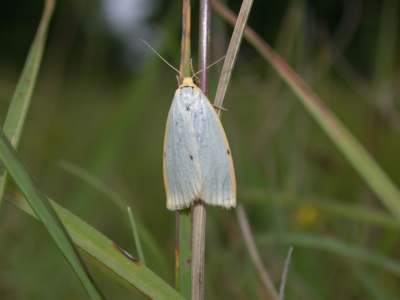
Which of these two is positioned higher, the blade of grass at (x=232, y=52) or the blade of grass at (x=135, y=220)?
the blade of grass at (x=232, y=52)

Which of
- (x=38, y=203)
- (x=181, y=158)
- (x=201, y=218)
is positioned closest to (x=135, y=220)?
(x=181, y=158)

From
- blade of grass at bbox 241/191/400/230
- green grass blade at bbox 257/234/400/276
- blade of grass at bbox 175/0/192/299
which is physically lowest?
green grass blade at bbox 257/234/400/276

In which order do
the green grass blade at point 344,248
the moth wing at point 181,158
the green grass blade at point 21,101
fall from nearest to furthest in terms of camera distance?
the green grass blade at point 21,101, the moth wing at point 181,158, the green grass blade at point 344,248

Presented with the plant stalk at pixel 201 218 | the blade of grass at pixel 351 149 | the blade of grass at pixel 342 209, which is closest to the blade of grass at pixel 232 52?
the plant stalk at pixel 201 218

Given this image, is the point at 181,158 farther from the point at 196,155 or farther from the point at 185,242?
the point at 185,242

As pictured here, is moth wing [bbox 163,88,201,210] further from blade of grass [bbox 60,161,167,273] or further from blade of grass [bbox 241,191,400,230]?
blade of grass [bbox 241,191,400,230]

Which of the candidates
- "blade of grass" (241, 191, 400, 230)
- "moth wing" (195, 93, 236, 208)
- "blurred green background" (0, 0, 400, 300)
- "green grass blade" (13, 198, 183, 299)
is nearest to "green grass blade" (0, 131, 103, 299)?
"green grass blade" (13, 198, 183, 299)

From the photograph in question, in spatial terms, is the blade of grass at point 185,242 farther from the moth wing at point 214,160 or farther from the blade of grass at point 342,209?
the blade of grass at point 342,209
